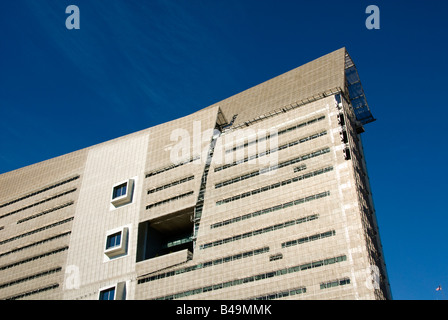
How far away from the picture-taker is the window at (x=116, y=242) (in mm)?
99188

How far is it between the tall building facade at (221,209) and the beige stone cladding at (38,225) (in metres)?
0.38

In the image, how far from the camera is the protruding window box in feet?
352

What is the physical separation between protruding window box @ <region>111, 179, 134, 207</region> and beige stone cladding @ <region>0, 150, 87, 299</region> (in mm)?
13035

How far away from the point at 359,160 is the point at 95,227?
61.9 meters

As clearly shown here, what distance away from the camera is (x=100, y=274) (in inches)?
3912

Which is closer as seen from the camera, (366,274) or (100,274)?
(366,274)

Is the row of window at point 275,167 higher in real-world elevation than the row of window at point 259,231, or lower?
higher

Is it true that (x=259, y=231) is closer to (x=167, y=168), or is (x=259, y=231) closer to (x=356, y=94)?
(x=167, y=168)

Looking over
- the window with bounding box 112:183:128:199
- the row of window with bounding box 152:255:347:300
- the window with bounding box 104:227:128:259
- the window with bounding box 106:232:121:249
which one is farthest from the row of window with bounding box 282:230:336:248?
the window with bounding box 112:183:128:199

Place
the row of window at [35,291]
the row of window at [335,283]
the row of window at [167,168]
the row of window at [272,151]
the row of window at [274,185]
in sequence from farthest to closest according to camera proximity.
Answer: the row of window at [35,291] < the row of window at [167,168] < the row of window at [272,151] < the row of window at [274,185] < the row of window at [335,283]

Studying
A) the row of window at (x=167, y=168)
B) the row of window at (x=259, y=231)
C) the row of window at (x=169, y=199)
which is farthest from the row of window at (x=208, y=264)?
the row of window at (x=167, y=168)

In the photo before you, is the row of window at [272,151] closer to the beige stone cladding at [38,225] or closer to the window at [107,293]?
the window at [107,293]

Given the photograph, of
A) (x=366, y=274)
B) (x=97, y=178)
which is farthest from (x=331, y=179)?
(x=97, y=178)
